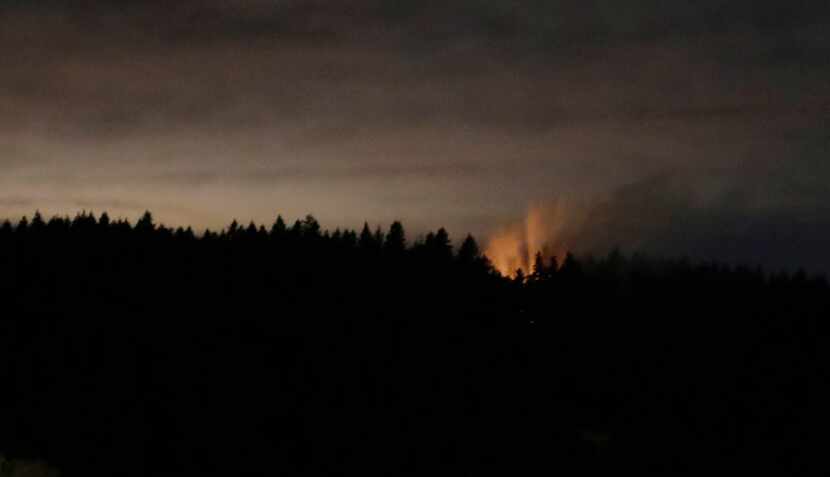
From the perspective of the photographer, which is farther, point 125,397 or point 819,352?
point 819,352

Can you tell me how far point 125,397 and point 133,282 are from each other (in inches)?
1289

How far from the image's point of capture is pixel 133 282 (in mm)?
119375

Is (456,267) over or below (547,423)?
over

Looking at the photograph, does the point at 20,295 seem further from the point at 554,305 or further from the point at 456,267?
the point at 554,305

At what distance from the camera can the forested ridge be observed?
81.7m

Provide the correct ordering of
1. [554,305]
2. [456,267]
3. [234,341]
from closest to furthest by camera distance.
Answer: [234,341] → [554,305] → [456,267]

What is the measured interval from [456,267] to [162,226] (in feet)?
186

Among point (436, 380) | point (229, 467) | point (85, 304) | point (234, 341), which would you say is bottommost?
point (229, 467)

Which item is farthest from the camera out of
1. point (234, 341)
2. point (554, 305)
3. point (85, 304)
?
point (554, 305)

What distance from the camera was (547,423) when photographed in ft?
299

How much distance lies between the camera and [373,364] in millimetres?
97062

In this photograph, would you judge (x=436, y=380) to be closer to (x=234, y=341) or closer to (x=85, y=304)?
(x=234, y=341)

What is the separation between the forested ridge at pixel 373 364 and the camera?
81.7 m

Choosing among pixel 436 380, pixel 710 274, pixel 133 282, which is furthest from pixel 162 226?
pixel 710 274
